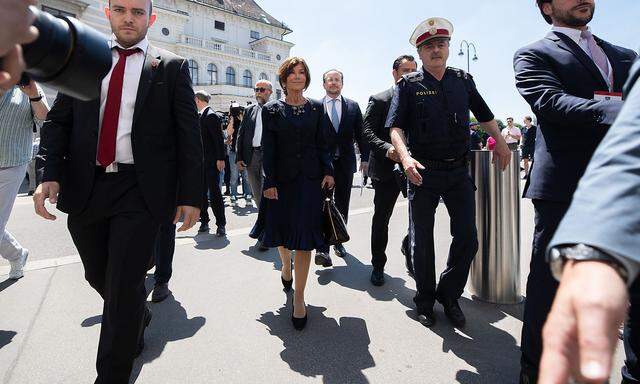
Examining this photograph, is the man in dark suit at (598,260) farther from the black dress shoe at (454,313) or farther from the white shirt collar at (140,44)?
the black dress shoe at (454,313)

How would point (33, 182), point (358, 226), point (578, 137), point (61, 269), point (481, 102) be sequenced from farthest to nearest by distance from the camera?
point (33, 182), point (358, 226), point (61, 269), point (481, 102), point (578, 137)

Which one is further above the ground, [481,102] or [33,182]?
[481,102]

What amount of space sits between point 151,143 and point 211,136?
3666mm

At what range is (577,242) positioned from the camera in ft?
2.05

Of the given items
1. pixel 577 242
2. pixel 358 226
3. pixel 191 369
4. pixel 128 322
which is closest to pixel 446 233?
pixel 358 226

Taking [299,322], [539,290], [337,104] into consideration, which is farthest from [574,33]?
[337,104]

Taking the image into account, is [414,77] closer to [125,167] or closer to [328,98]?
[125,167]

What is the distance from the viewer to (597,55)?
2.08m

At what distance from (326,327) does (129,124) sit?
1.91 metres

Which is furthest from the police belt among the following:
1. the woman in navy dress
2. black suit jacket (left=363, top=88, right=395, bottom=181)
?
black suit jacket (left=363, top=88, right=395, bottom=181)

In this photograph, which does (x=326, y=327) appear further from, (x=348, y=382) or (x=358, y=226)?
(x=358, y=226)

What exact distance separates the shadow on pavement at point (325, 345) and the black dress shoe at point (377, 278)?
2.37 feet

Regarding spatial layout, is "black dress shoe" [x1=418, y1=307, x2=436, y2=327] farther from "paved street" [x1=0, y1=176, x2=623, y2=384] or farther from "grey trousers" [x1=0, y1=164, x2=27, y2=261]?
"grey trousers" [x1=0, y1=164, x2=27, y2=261]

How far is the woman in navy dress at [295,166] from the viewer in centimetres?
307
